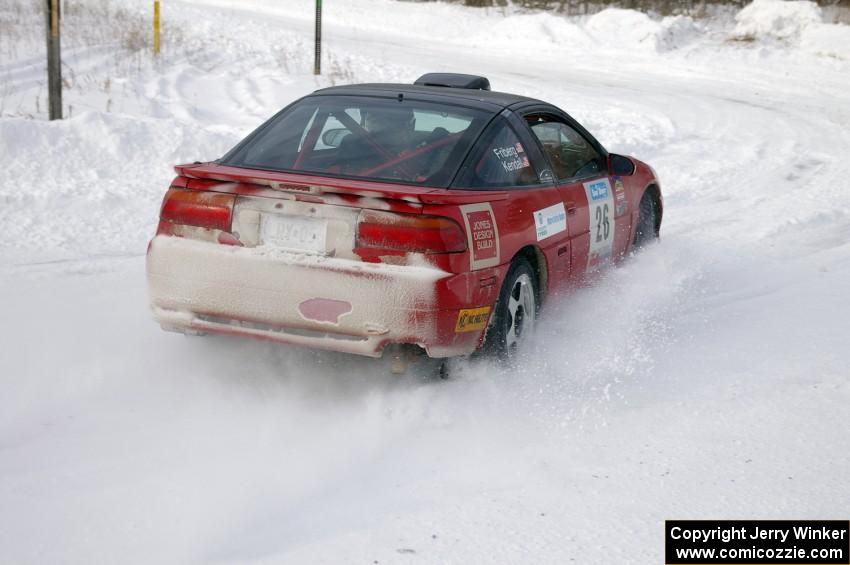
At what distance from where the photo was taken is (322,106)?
18.3 ft

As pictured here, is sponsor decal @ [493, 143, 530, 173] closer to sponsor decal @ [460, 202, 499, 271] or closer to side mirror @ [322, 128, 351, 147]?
sponsor decal @ [460, 202, 499, 271]

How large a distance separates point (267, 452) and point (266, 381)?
86 centimetres

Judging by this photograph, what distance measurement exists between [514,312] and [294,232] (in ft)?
4.18

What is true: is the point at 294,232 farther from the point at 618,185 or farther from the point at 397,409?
the point at 618,185

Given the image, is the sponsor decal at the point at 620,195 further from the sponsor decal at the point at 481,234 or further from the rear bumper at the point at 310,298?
the rear bumper at the point at 310,298

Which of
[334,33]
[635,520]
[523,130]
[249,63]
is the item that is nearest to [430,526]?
[635,520]

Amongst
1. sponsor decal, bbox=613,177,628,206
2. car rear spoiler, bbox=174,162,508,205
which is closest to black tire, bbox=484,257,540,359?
car rear spoiler, bbox=174,162,508,205

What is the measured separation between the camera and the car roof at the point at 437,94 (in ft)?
18.1

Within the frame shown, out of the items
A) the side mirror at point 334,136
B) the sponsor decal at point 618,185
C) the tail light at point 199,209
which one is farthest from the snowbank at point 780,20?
the tail light at point 199,209

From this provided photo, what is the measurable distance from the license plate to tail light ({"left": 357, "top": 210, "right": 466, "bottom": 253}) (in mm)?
178

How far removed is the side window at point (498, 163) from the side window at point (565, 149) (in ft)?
1.22

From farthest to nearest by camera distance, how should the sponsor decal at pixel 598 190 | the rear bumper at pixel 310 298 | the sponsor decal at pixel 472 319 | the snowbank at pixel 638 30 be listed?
the snowbank at pixel 638 30 < the sponsor decal at pixel 598 190 < the sponsor decal at pixel 472 319 < the rear bumper at pixel 310 298

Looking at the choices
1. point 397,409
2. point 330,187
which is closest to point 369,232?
point 330,187

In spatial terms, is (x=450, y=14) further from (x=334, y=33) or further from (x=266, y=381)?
(x=266, y=381)
